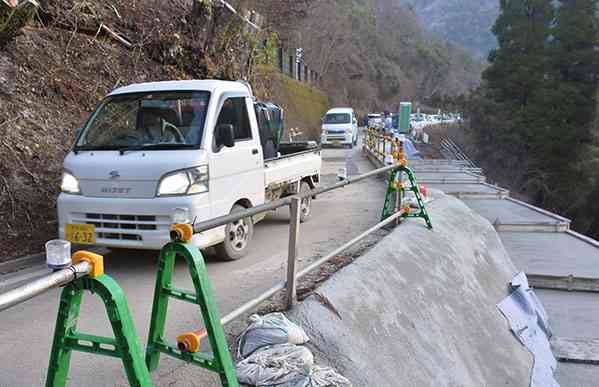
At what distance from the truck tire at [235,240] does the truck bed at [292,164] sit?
754 mm

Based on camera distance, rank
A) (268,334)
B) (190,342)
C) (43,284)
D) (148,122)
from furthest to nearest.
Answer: (148,122), (268,334), (190,342), (43,284)

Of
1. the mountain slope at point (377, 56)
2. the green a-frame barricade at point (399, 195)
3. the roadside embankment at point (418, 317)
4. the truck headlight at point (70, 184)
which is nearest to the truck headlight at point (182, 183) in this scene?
the truck headlight at point (70, 184)

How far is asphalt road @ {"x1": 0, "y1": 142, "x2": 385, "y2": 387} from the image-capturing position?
11.0ft

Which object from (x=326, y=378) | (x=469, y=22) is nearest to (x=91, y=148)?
(x=326, y=378)

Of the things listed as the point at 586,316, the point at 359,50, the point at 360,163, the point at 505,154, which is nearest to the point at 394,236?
the point at 586,316

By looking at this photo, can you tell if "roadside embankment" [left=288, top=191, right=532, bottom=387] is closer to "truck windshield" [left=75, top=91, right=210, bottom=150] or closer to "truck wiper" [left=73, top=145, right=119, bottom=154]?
"truck windshield" [left=75, top=91, right=210, bottom=150]

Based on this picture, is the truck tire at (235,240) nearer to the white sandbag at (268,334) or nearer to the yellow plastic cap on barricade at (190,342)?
the white sandbag at (268,334)

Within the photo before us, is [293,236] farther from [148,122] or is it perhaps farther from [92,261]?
[148,122]

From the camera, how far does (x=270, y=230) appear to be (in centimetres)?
777

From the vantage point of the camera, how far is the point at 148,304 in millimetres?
4582

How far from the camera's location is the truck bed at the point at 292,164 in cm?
680

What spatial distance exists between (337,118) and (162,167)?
2229cm

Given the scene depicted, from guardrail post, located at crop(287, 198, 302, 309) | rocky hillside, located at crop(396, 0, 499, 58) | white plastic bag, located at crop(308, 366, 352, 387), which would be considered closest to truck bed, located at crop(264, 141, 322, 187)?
guardrail post, located at crop(287, 198, 302, 309)

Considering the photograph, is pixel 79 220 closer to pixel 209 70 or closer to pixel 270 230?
pixel 270 230
